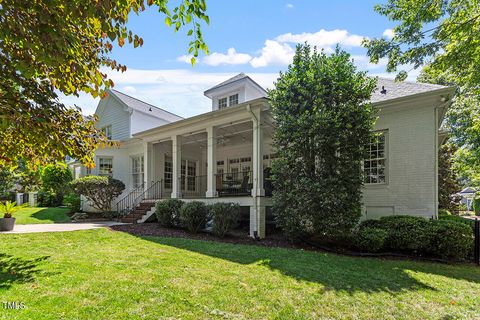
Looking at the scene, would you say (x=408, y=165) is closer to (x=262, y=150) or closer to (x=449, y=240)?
(x=449, y=240)

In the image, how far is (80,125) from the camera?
13.4 feet

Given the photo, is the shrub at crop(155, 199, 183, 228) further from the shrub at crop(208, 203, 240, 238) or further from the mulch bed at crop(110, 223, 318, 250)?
the shrub at crop(208, 203, 240, 238)

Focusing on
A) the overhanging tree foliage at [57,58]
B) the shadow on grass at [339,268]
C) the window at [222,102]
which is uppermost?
the window at [222,102]

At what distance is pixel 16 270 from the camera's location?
4.92 m

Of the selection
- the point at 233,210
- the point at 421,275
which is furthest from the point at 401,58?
the point at 233,210

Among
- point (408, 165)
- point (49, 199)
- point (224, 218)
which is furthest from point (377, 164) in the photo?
point (49, 199)

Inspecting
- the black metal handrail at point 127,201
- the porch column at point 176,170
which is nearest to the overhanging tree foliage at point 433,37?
the porch column at point 176,170

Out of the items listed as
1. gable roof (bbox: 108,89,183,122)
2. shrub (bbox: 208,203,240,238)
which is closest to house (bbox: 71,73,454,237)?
shrub (bbox: 208,203,240,238)

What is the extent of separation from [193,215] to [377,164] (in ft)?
21.8

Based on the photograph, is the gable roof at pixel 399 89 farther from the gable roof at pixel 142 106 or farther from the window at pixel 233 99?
the gable roof at pixel 142 106

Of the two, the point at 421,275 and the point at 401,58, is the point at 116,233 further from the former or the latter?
the point at 401,58

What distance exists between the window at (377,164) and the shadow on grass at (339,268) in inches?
145

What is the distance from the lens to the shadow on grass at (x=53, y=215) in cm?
1384

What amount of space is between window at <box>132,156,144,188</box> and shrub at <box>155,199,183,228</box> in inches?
227
